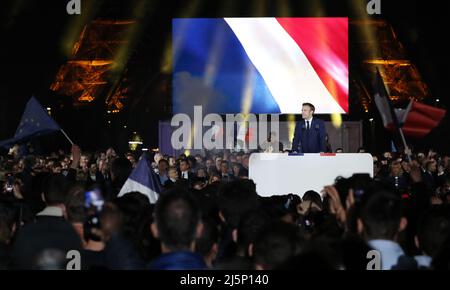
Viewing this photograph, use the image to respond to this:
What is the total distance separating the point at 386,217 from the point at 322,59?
16.2m

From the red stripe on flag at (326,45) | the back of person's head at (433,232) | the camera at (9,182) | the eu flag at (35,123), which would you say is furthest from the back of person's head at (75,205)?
the red stripe on flag at (326,45)

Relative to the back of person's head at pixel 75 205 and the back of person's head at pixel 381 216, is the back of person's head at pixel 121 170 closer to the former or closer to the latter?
the back of person's head at pixel 75 205

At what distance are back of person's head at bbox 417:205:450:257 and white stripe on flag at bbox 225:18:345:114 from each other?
14577 mm

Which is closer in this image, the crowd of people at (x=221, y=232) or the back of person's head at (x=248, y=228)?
the crowd of people at (x=221, y=232)

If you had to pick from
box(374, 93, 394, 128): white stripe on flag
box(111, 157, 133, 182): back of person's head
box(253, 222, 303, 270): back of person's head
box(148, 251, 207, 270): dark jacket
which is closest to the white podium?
box(111, 157, 133, 182): back of person's head

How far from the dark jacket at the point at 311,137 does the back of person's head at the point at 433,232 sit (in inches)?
327

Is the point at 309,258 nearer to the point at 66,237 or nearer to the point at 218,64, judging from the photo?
the point at 66,237

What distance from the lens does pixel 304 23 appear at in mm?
21547

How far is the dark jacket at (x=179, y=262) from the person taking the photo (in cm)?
515

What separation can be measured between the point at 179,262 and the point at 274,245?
0.57m

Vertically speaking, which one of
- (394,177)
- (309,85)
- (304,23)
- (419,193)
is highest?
(304,23)

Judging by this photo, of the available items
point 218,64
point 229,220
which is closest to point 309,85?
point 218,64

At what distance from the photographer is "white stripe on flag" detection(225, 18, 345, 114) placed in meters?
21.5

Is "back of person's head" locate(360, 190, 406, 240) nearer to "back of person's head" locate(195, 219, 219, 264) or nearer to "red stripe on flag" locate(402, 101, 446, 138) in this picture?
"back of person's head" locate(195, 219, 219, 264)
